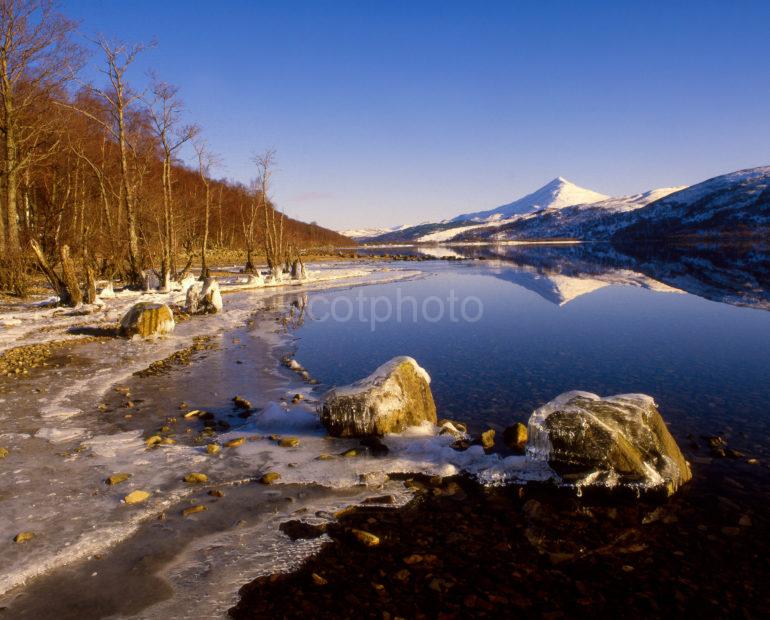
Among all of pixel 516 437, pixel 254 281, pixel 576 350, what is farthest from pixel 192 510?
pixel 254 281

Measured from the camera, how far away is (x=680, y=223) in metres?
191

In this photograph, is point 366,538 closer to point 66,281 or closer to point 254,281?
point 66,281

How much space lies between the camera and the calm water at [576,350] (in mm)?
10180

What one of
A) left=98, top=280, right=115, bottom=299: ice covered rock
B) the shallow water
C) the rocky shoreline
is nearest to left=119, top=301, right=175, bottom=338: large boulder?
the shallow water

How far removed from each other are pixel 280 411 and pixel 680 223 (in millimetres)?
217781

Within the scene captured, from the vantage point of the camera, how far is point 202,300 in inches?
863

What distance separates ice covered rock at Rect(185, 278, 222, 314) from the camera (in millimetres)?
21844

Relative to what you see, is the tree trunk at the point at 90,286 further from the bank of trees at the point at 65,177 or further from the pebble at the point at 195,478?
the pebble at the point at 195,478

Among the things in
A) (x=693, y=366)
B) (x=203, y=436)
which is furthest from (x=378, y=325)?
(x=203, y=436)

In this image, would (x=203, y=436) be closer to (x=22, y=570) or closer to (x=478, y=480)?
(x=22, y=570)

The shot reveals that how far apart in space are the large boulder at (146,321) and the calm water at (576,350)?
4526mm

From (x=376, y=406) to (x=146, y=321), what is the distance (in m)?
Answer: 11.0

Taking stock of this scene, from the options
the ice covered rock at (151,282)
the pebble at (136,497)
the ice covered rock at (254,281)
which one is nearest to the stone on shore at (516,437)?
the pebble at (136,497)

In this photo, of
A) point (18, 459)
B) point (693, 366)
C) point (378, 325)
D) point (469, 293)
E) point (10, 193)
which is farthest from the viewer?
point (469, 293)
